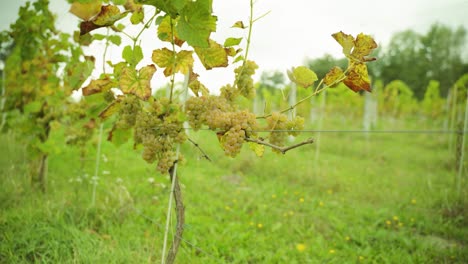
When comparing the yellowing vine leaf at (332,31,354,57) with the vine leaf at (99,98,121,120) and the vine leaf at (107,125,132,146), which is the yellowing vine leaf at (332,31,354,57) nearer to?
the vine leaf at (99,98,121,120)

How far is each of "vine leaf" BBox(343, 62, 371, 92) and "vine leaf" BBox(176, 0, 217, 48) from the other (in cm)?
54

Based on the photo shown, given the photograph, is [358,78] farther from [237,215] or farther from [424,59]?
[424,59]

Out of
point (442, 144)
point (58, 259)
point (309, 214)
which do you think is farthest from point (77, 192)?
point (442, 144)

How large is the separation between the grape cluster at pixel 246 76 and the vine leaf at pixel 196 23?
12.4 inches

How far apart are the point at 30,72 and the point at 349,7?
340 centimetres

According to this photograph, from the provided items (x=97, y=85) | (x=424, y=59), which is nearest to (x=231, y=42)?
(x=97, y=85)

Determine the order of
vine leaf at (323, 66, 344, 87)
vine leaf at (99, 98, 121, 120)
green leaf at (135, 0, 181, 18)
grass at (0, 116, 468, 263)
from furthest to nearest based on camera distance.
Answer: grass at (0, 116, 468, 263), vine leaf at (99, 98, 121, 120), vine leaf at (323, 66, 344, 87), green leaf at (135, 0, 181, 18)

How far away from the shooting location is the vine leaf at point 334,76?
123cm

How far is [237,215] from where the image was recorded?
336 centimetres

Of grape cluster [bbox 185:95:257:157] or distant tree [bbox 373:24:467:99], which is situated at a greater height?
distant tree [bbox 373:24:467:99]

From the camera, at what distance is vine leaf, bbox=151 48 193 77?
53.9 inches

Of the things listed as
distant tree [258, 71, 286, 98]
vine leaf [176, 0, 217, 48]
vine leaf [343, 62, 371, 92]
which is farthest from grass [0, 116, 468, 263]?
distant tree [258, 71, 286, 98]

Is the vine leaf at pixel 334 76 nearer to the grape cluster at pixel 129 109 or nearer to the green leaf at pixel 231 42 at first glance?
the green leaf at pixel 231 42

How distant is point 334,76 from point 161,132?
2.53ft
